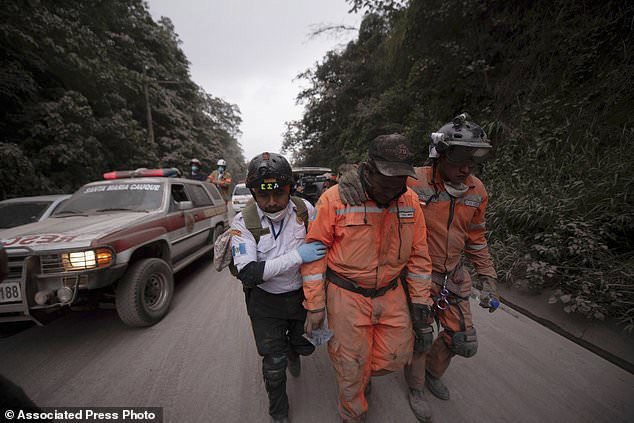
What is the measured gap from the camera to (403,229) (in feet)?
4.87

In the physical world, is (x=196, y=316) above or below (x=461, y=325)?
below

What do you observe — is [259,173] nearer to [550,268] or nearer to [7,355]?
[7,355]

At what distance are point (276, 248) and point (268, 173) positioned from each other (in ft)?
1.73

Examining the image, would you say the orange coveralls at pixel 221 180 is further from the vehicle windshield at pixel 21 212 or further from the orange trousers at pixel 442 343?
the orange trousers at pixel 442 343

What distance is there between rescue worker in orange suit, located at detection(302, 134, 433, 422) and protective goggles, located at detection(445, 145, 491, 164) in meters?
0.42

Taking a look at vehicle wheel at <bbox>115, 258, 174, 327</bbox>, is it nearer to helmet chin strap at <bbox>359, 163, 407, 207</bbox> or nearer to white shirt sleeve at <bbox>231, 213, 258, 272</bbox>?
white shirt sleeve at <bbox>231, 213, 258, 272</bbox>

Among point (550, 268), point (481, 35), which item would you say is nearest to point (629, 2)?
point (481, 35)

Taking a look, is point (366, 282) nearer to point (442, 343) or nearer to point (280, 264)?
point (280, 264)

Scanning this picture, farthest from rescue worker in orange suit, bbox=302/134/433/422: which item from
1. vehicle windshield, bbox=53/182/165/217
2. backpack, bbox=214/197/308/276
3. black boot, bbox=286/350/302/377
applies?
vehicle windshield, bbox=53/182/165/217

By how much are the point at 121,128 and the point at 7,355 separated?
9655 millimetres

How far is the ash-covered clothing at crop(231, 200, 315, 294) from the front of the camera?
4.77 ft

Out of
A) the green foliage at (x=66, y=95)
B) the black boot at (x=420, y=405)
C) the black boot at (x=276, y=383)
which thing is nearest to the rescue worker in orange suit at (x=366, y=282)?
the black boot at (x=276, y=383)

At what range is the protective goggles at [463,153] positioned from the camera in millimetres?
1604

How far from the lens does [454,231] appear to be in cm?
173
